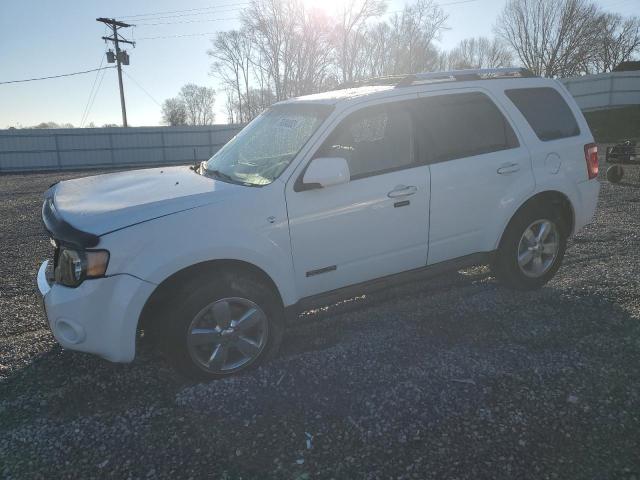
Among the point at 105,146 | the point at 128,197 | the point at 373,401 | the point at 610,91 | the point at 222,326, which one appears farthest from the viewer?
the point at 610,91

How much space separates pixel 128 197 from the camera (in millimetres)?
3371

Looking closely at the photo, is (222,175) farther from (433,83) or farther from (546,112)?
(546,112)

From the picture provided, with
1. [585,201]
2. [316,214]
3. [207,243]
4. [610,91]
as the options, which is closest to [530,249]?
[585,201]

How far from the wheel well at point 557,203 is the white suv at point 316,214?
2 centimetres

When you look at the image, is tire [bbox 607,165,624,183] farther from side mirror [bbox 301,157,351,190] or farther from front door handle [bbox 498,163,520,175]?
side mirror [bbox 301,157,351,190]

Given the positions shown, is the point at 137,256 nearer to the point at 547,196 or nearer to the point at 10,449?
the point at 10,449

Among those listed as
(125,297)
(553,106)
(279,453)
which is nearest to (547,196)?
(553,106)

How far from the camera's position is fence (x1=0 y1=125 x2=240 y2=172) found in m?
26.4

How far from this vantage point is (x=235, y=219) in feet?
10.5

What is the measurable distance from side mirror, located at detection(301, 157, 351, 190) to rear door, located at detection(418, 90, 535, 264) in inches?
36.5

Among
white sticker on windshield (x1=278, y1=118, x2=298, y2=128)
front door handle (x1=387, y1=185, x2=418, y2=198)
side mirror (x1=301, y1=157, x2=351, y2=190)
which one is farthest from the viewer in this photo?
white sticker on windshield (x1=278, y1=118, x2=298, y2=128)

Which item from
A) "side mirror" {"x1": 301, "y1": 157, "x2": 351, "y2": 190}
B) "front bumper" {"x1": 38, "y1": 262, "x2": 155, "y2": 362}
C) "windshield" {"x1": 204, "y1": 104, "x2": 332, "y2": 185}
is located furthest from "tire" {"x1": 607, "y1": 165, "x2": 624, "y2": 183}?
"front bumper" {"x1": 38, "y1": 262, "x2": 155, "y2": 362}

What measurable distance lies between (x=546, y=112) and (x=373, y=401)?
3.24 metres

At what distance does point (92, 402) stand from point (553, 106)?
4.64 m
